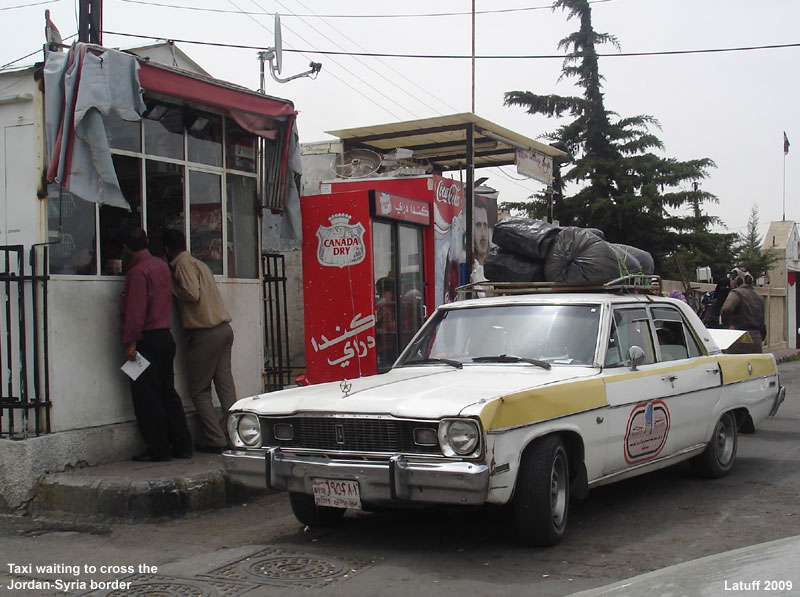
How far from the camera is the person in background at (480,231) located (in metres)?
13.7

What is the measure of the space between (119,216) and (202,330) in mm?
1238

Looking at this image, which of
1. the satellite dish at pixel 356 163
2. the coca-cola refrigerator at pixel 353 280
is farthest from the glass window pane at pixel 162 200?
the satellite dish at pixel 356 163

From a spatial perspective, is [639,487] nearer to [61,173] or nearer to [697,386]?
[697,386]

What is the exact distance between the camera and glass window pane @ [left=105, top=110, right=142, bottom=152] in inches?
290

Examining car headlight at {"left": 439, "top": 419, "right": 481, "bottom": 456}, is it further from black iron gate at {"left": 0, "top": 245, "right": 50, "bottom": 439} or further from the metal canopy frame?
the metal canopy frame

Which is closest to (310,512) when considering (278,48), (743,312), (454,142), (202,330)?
(202,330)

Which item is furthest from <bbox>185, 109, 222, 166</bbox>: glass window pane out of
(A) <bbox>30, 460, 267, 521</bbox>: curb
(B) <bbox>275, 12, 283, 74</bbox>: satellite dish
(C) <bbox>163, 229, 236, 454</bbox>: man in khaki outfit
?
(A) <bbox>30, 460, 267, 521</bbox>: curb

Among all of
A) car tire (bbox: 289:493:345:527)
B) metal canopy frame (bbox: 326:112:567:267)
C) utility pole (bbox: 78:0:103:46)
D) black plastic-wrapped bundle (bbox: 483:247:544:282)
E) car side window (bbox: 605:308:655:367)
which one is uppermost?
utility pole (bbox: 78:0:103:46)

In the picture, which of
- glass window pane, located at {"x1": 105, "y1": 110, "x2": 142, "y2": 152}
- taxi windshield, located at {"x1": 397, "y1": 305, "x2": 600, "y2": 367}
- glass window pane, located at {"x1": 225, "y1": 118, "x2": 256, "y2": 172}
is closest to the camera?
taxi windshield, located at {"x1": 397, "y1": 305, "x2": 600, "y2": 367}

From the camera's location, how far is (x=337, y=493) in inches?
190

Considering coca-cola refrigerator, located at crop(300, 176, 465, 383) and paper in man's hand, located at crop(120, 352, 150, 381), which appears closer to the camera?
paper in man's hand, located at crop(120, 352, 150, 381)

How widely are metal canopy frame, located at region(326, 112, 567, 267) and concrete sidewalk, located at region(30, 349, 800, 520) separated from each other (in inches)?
260

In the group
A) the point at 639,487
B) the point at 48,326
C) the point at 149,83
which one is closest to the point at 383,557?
the point at 639,487

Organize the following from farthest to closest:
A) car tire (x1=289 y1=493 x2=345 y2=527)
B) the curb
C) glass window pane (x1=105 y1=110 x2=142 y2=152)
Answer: glass window pane (x1=105 y1=110 x2=142 y2=152) < the curb < car tire (x1=289 y1=493 x2=345 y2=527)
